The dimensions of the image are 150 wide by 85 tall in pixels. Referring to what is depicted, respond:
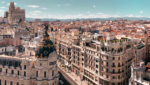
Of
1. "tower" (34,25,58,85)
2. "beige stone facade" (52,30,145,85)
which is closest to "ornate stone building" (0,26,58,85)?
"tower" (34,25,58,85)

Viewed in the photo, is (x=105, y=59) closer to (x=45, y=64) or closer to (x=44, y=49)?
(x=45, y=64)

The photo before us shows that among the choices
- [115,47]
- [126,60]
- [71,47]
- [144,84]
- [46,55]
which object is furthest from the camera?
[71,47]

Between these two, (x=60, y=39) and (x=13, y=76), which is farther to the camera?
(x=60, y=39)

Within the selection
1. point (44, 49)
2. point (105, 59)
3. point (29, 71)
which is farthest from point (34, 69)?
point (105, 59)

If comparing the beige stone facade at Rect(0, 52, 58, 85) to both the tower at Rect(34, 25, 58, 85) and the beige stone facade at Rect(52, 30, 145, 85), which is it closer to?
the tower at Rect(34, 25, 58, 85)

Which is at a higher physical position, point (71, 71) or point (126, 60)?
point (126, 60)

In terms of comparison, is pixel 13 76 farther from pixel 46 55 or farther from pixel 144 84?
pixel 144 84

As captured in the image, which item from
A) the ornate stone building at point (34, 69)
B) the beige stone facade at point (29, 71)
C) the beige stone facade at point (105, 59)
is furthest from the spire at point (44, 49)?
the beige stone facade at point (105, 59)

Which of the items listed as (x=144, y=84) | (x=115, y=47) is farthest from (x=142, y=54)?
(x=144, y=84)
